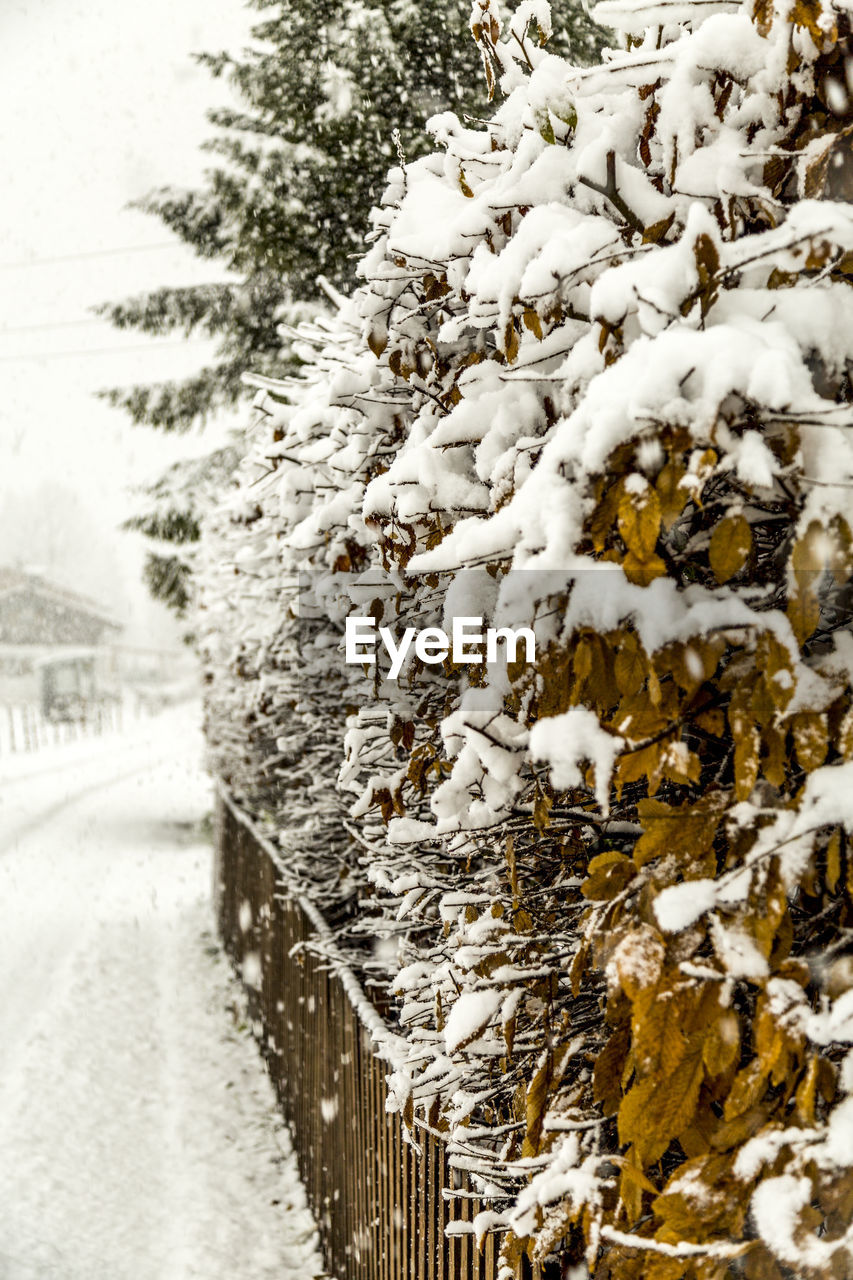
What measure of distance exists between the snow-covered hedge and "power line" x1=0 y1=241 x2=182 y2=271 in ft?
38.1

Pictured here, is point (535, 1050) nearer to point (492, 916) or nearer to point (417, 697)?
point (492, 916)

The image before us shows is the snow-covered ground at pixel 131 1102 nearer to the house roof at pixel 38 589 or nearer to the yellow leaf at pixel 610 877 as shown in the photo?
the yellow leaf at pixel 610 877

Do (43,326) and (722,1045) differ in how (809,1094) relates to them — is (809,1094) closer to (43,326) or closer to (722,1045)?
(722,1045)

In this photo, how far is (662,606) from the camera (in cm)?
120

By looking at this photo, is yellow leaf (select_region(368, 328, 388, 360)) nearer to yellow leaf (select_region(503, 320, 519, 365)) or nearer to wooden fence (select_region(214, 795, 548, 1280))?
yellow leaf (select_region(503, 320, 519, 365))

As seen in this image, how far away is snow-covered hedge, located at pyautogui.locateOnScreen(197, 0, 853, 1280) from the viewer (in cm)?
111

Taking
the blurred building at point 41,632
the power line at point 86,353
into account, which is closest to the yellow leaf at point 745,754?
the power line at point 86,353

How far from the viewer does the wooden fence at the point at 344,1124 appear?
259 cm

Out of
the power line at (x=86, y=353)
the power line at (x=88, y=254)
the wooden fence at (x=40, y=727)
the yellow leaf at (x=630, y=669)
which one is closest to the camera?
the yellow leaf at (x=630, y=669)

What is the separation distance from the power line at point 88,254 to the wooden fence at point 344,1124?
371 inches

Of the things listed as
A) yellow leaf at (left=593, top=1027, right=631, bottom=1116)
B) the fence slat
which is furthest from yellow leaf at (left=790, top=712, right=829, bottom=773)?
the fence slat

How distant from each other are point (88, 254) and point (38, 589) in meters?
31.4

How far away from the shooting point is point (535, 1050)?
6.39 ft

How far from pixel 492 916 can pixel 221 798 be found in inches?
314
